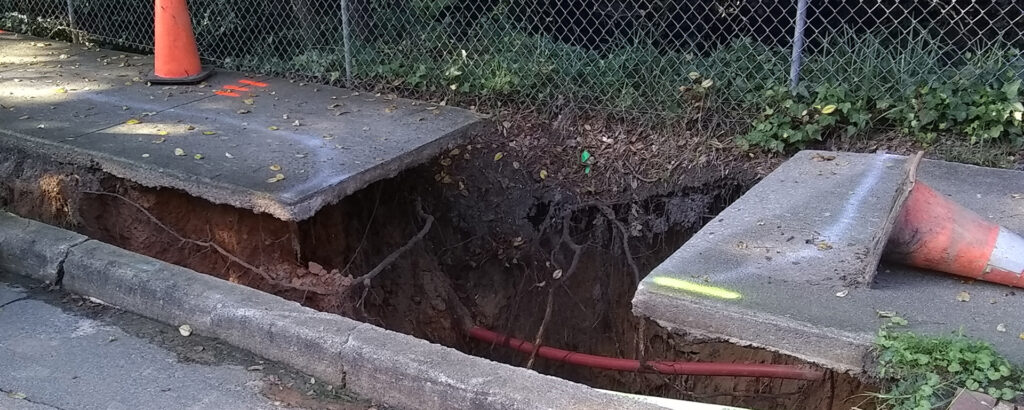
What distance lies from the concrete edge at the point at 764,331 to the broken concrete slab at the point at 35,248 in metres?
2.67

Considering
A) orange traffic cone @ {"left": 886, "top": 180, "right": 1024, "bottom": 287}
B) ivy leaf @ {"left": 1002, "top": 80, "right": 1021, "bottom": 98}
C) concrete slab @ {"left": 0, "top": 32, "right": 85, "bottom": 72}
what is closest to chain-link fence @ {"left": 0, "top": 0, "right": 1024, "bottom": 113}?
ivy leaf @ {"left": 1002, "top": 80, "right": 1021, "bottom": 98}

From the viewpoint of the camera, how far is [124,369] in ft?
10.8

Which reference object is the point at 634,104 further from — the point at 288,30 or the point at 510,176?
the point at 288,30

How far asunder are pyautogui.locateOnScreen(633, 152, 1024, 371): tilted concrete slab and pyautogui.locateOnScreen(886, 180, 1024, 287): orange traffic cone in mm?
58

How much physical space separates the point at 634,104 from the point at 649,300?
2529 mm

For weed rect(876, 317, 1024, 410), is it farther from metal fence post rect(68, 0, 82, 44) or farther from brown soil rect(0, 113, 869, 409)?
metal fence post rect(68, 0, 82, 44)

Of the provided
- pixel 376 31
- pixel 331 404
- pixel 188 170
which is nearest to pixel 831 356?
pixel 331 404

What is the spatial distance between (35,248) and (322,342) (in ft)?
5.70

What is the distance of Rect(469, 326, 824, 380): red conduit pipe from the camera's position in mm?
3615

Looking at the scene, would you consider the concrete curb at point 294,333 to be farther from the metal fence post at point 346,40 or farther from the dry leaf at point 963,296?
the metal fence post at point 346,40

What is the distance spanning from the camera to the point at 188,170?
4414mm

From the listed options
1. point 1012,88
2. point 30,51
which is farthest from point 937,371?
point 30,51

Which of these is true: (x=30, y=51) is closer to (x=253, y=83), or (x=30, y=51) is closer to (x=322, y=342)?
(x=253, y=83)

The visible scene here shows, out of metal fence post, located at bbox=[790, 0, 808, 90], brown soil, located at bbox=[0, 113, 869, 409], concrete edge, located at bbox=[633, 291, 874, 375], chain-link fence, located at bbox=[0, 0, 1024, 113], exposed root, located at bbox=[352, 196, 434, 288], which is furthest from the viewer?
chain-link fence, located at bbox=[0, 0, 1024, 113]
